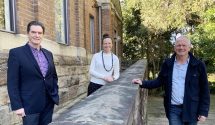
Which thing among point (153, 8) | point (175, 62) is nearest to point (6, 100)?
point (175, 62)

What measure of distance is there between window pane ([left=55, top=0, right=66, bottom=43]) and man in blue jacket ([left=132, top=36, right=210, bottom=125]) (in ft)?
18.6

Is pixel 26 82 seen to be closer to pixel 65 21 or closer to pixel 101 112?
pixel 101 112

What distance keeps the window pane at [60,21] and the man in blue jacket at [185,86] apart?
5663mm

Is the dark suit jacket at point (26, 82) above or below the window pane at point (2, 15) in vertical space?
below

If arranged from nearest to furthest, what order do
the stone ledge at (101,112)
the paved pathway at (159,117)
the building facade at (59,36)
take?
the stone ledge at (101,112), the building facade at (59,36), the paved pathway at (159,117)

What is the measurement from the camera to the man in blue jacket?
16.5 feet

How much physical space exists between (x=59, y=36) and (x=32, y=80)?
635 centimetres

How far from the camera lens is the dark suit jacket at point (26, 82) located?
434 centimetres

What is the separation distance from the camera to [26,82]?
4.48m

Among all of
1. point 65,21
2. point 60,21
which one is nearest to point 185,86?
point 60,21

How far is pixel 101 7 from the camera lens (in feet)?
61.9

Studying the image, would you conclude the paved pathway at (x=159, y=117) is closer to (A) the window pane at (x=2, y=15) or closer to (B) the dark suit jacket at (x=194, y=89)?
(A) the window pane at (x=2, y=15)

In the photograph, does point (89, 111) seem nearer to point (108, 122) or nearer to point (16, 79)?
point (108, 122)

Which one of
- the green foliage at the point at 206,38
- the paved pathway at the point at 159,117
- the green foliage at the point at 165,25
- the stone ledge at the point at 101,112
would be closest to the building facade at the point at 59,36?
the stone ledge at the point at 101,112
